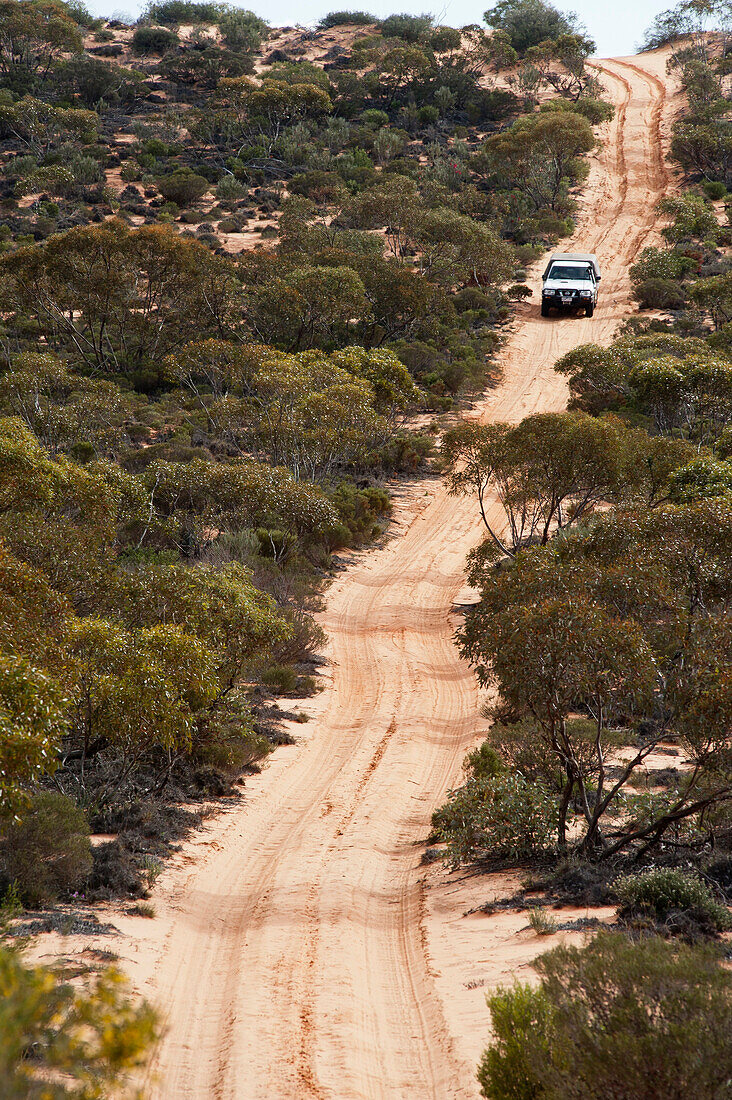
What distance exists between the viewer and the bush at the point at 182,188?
173 ft

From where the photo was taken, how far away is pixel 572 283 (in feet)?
131

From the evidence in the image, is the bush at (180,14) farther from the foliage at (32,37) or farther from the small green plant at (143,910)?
the small green plant at (143,910)

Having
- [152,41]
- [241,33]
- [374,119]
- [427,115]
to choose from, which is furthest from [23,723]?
[241,33]

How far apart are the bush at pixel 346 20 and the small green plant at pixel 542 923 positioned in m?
103

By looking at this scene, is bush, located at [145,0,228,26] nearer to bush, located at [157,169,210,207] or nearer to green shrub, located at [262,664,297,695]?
bush, located at [157,169,210,207]

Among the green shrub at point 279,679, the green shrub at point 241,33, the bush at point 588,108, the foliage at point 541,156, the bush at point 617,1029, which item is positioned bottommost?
the green shrub at point 279,679

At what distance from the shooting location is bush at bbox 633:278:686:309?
133 feet

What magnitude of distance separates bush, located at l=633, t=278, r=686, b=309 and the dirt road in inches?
1009

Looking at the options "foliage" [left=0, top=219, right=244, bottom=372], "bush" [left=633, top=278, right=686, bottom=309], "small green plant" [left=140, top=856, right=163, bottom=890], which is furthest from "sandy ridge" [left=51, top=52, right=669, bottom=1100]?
"bush" [left=633, top=278, right=686, bottom=309]

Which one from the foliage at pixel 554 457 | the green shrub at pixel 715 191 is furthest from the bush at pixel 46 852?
the green shrub at pixel 715 191

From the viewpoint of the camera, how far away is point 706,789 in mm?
8688

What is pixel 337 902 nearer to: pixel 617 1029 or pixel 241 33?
pixel 617 1029

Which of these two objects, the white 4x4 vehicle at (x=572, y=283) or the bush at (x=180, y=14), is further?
the bush at (x=180, y=14)

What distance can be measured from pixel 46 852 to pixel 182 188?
2056 inches
